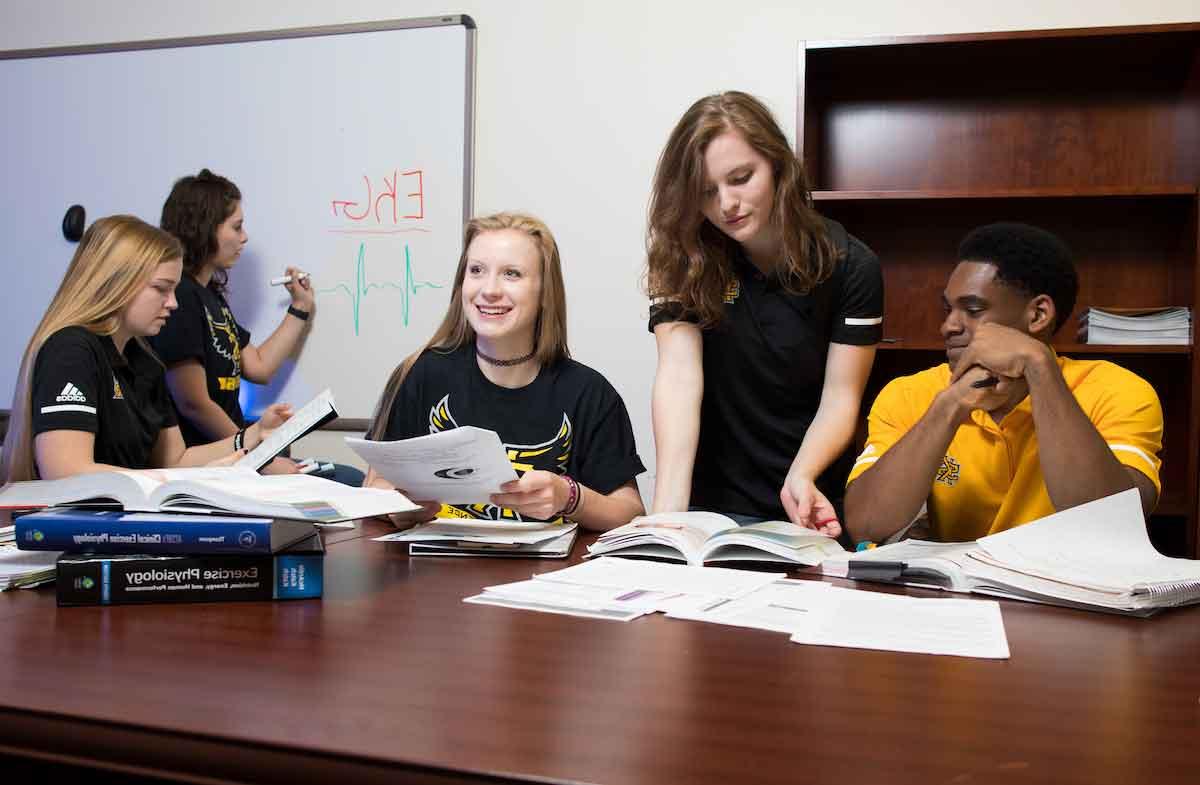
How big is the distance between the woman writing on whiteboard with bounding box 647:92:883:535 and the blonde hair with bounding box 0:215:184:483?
1078 millimetres

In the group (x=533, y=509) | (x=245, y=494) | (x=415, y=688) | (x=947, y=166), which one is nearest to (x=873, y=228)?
(x=947, y=166)

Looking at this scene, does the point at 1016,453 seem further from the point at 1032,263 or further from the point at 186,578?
the point at 186,578

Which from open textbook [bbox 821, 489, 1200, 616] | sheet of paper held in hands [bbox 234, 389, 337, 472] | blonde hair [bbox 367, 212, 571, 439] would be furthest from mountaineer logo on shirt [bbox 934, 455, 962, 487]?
sheet of paper held in hands [bbox 234, 389, 337, 472]

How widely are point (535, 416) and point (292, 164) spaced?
172cm

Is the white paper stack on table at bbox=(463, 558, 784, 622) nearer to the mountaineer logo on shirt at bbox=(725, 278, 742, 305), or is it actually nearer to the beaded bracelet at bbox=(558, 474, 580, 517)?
the beaded bracelet at bbox=(558, 474, 580, 517)

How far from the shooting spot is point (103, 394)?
204cm

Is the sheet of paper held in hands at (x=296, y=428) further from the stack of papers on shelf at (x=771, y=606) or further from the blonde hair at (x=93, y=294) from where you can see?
the blonde hair at (x=93, y=294)

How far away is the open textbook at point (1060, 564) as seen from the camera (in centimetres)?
104

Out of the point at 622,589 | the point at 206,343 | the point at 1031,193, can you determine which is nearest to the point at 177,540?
the point at 622,589

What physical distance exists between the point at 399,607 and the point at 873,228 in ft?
6.92

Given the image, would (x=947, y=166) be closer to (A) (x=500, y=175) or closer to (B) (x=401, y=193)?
(A) (x=500, y=175)

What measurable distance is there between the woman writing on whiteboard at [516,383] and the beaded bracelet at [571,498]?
20 centimetres

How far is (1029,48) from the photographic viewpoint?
2.51 m

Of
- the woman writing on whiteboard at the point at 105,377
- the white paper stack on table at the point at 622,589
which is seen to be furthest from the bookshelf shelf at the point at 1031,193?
the white paper stack on table at the point at 622,589
